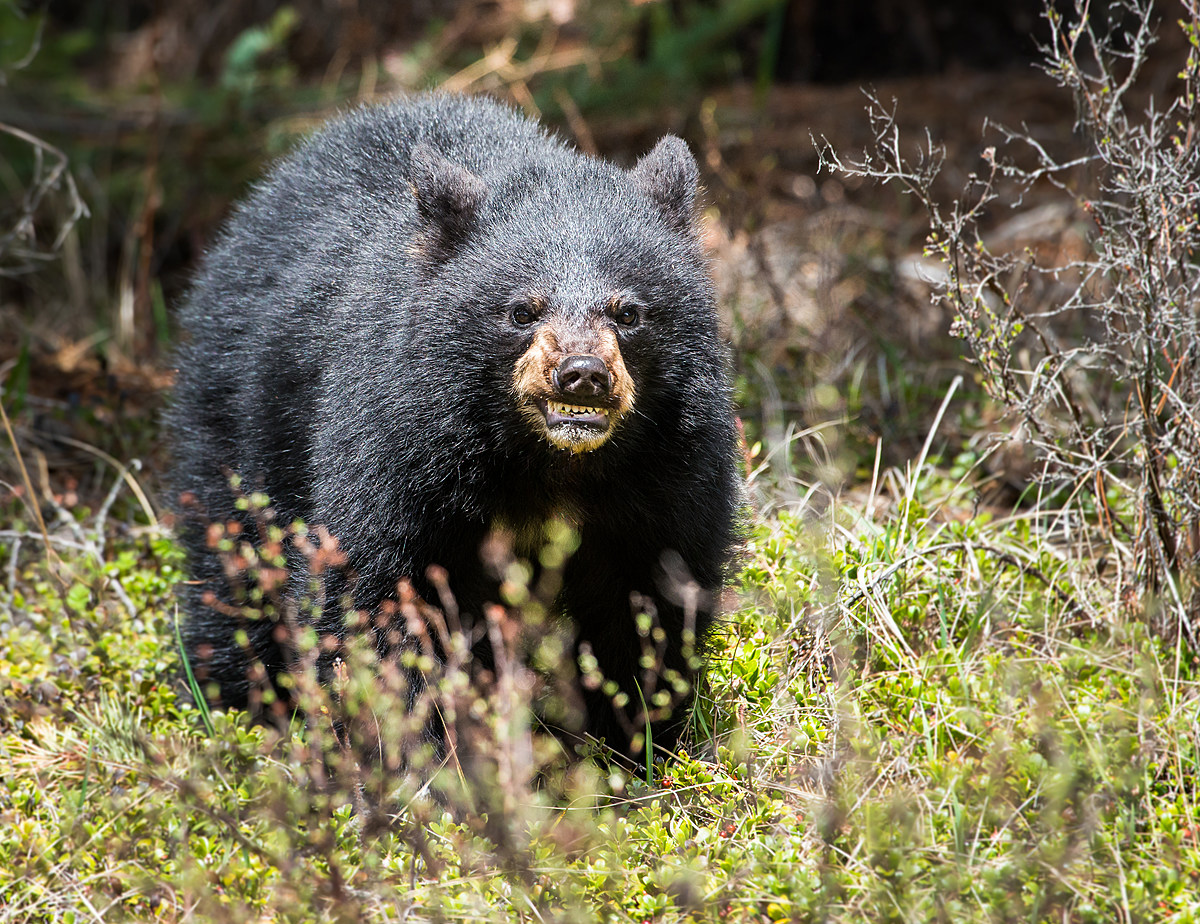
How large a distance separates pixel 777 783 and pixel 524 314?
141cm

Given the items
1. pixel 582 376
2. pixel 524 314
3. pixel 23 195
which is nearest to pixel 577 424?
pixel 582 376

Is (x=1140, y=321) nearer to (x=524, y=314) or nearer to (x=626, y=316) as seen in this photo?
(x=626, y=316)

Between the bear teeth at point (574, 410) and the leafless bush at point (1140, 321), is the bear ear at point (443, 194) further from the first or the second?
the leafless bush at point (1140, 321)

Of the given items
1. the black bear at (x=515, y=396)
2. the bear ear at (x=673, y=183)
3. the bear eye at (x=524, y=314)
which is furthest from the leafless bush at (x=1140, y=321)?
the bear eye at (x=524, y=314)

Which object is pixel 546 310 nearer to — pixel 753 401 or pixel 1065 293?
pixel 753 401

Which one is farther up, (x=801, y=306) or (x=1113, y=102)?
(x=1113, y=102)

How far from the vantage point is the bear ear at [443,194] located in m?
3.41

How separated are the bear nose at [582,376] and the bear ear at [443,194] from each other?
0.62 metres

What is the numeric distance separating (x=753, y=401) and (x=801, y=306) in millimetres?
1258

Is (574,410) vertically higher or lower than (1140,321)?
higher

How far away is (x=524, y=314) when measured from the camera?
3.31 meters

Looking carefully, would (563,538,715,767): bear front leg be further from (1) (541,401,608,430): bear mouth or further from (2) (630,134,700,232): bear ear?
(2) (630,134,700,232): bear ear

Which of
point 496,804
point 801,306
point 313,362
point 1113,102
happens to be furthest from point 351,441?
point 801,306

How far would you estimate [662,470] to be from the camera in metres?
3.46
